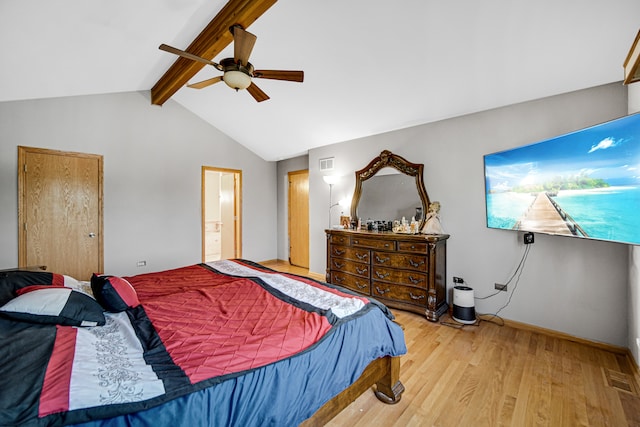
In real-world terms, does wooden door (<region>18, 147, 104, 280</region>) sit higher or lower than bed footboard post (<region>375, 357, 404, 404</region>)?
higher

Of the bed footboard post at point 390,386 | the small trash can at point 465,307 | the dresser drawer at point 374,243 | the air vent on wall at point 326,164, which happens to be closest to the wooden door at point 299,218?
the air vent on wall at point 326,164

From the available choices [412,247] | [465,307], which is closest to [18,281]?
[412,247]

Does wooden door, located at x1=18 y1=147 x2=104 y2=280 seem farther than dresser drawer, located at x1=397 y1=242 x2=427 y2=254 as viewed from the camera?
Yes

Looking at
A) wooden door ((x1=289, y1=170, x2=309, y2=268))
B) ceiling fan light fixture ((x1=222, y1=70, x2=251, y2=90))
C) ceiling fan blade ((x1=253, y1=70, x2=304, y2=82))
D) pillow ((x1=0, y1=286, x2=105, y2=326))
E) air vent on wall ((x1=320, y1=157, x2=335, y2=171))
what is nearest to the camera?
pillow ((x1=0, y1=286, x2=105, y2=326))

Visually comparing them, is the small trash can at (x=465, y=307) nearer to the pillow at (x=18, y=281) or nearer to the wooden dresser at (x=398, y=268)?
the wooden dresser at (x=398, y=268)

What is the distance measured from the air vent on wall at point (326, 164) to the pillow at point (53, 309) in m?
3.66

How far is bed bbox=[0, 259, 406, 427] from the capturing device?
2.91 feet

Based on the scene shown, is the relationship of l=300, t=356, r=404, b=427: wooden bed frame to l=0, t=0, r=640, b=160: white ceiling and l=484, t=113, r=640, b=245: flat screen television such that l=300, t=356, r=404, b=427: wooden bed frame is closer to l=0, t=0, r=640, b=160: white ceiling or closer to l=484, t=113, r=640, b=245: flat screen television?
l=484, t=113, r=640, b=245: flat screen television

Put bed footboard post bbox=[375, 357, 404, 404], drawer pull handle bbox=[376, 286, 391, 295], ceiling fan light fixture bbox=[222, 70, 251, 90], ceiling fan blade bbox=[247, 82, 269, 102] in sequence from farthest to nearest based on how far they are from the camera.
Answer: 1. drawer pull handle bbox=[376, 286, 391, 295]
2. ceiling fan blade bbox=[247, 82, 269, 102]
3. ceiling fan light fixture bbox=[222, 70, 251, 90]
4. bed footboard post bbox=[375, 357, 404, 404]

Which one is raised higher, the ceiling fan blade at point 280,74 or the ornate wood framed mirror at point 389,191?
the ceiling fan blade at point 280,74

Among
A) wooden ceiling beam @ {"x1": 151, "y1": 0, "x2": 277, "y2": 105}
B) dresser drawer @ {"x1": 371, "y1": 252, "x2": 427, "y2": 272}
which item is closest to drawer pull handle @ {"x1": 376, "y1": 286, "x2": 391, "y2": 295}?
dresser drawer @ {"x1": 371, "y1": 252, "x2": 427, "y2": 272}

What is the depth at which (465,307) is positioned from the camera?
2.89 metres

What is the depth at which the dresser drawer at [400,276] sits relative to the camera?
304cm

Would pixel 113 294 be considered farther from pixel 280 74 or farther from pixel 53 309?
pixel 280 74
